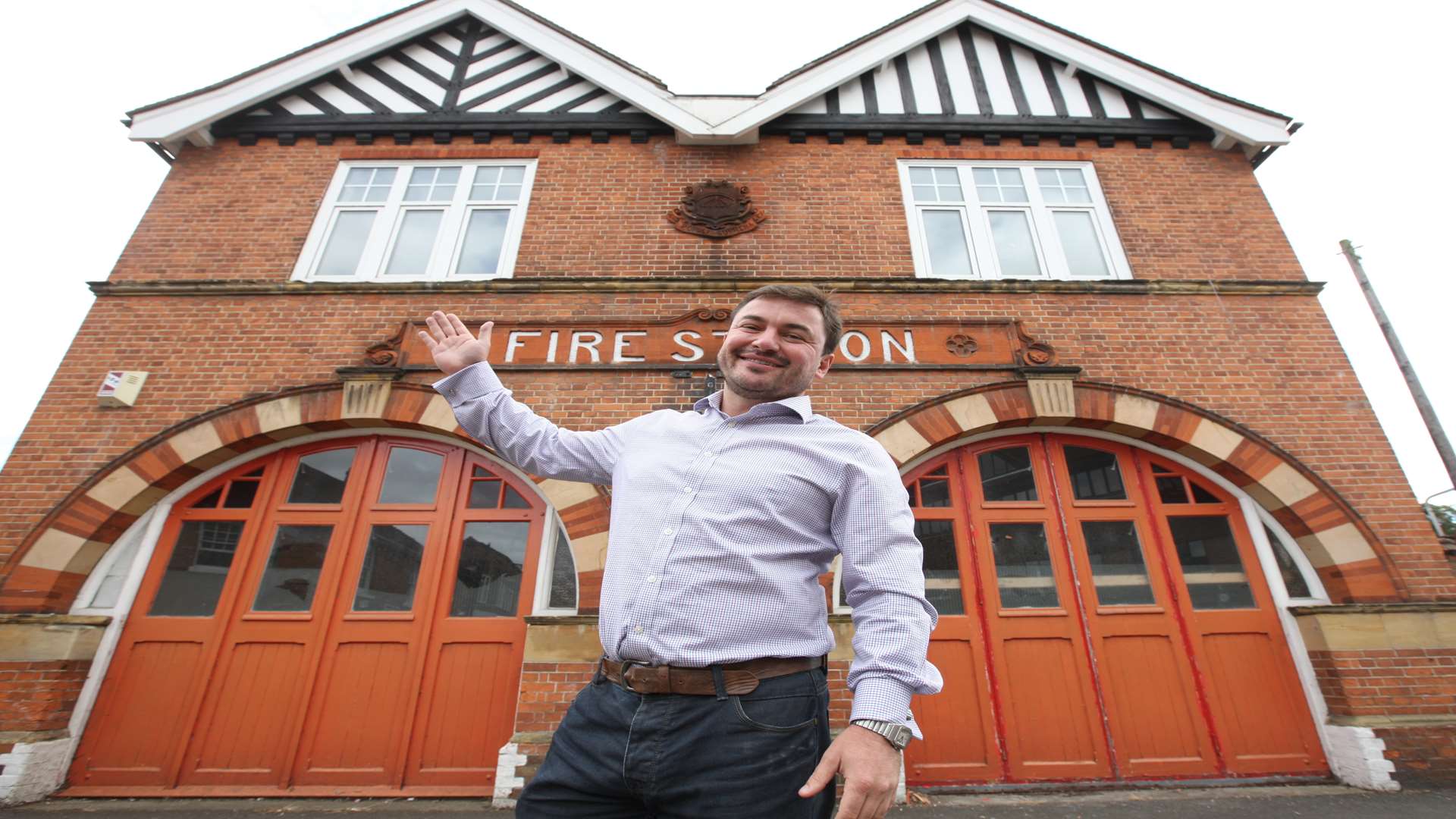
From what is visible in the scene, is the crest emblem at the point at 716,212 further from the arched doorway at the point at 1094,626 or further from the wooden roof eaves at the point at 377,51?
the arched doorway at the point at 1094,626

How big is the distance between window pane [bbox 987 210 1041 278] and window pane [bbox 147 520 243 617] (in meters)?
8.23

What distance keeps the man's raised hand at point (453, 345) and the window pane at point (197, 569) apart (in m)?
4.88

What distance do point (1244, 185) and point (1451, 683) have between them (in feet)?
17.5

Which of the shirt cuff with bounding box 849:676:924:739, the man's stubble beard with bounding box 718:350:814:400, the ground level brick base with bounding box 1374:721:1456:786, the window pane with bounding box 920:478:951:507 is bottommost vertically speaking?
the ground level brick base with bounding box 1374:721:1456:786

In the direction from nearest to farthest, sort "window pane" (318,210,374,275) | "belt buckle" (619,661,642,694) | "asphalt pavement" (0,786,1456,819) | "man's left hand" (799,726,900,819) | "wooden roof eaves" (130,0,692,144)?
"man's left hand" (799,726,900,819), "belt buckle" (619,661,642,694), "asphalt pavement" (0,786,1456,819), "window pane" (318,210,374,275), "wooden roof eaves" (130,0,692,144)

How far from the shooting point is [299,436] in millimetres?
5684

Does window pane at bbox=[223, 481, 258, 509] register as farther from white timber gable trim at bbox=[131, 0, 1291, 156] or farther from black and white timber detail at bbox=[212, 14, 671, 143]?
white timber gable trim at bbox=[131, 0, 1291, 156]

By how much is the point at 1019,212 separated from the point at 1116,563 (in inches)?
159

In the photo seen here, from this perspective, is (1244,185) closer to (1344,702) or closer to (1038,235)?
(1038,235)

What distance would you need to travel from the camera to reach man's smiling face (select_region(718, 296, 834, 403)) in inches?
82.2

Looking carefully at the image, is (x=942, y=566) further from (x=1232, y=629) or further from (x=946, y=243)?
(x=946, y=243)

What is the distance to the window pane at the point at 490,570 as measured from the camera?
5.20 metres

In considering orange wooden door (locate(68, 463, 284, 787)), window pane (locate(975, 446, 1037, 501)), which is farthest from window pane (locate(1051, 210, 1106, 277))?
orange wooden door (locate(68, 463, 284, 787))

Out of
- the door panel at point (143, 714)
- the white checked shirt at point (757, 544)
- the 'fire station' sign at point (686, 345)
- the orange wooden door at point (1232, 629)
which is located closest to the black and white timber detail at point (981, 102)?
the 'fire station' sign at point (686, 345)
